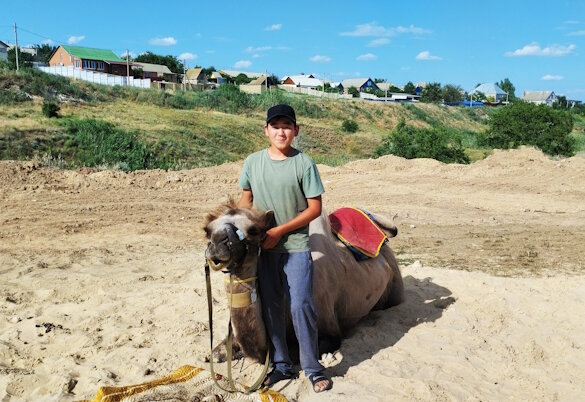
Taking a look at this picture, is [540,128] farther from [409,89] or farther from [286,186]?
[409,89]

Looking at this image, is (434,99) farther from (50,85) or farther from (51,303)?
(51,303)

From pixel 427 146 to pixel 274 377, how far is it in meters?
19.9

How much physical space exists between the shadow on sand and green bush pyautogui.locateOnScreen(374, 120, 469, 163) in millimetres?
16576

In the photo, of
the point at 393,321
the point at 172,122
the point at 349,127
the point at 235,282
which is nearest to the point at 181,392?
the point at 235,282

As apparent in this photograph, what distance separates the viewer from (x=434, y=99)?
87.3 metres

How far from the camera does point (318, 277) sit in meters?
4.04

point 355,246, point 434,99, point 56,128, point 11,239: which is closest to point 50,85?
point 56,128

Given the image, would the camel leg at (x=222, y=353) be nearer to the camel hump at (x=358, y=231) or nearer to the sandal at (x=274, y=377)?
the sandal at (x=274, y=377)

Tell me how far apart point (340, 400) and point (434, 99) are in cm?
→ 8849

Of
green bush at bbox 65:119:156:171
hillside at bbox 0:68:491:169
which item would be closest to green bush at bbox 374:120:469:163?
hillside at bbox 0:68:491:169

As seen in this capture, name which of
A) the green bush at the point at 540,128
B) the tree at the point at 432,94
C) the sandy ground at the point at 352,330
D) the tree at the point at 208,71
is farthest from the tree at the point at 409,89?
the sandy ground at the point at 352,330

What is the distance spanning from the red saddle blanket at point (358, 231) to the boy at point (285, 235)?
1.15 meters

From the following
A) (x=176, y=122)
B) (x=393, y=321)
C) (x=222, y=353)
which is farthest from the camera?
(x=176, y=122)

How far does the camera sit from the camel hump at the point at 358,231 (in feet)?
15.5
